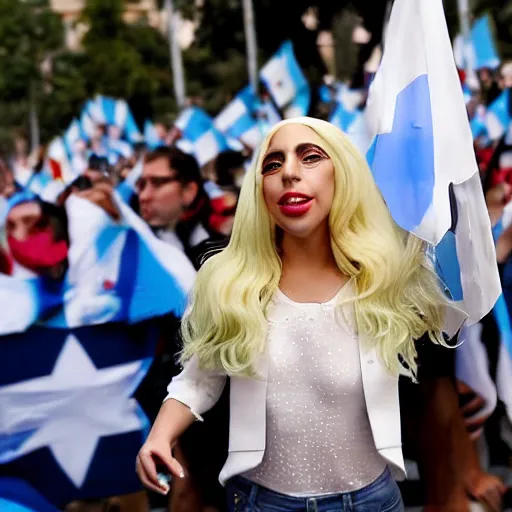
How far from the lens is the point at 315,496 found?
6.70 ft

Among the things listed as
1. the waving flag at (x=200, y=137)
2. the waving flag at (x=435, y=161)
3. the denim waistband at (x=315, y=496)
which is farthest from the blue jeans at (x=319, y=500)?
the waving flag at (x=200, y=137)

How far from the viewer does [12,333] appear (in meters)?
3.35

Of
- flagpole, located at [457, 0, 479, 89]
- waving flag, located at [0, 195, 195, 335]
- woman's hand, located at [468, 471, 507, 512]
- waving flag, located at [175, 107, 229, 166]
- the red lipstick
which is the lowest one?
woman's hand, located at [468, 471, 507, 512]

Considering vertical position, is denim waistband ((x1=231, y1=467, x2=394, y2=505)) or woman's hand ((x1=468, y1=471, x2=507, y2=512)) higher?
denim waistband ((x1=231, y1=467, x2=394, y2=505))

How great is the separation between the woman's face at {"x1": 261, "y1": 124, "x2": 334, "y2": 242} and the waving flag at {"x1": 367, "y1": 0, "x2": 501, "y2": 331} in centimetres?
18

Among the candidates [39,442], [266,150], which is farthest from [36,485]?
[266,150]

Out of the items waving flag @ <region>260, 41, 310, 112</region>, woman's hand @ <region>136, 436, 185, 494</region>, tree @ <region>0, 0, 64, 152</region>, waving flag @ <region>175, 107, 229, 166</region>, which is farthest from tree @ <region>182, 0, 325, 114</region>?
woman's hand @ <region>136, 436, 185, 494</region>

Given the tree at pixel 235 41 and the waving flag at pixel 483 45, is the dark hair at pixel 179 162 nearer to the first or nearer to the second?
the waving flag at pixel 483 45

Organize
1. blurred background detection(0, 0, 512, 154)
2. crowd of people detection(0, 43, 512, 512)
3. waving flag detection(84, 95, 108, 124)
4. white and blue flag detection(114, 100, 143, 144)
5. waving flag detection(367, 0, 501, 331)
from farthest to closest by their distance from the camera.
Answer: blurred background detection(0, 0, 512, 154) < waving flag detection(84, 95, 108, 124) < white and blue flag detection(114, 100, 143, 144) < crowd of people detection(0, 43, 512, 512) < waving flag detection(367, 0, 501, 331)

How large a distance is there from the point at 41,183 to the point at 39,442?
7468 mm

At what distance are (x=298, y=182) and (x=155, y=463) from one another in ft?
2.07

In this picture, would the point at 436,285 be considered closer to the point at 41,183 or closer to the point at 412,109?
the point at 412,109

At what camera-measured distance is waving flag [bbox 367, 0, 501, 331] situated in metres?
2.12

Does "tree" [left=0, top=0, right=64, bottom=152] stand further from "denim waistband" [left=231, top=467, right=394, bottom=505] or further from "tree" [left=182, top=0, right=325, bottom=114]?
"denim waistband" [left=231, top=467, right=394, bottom=505]
